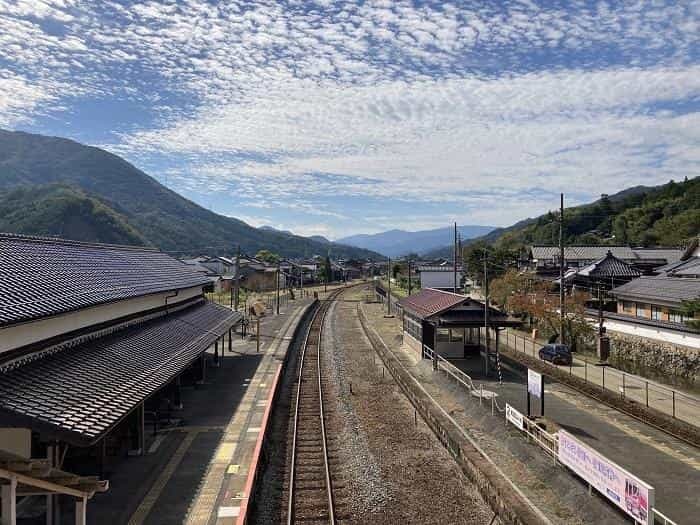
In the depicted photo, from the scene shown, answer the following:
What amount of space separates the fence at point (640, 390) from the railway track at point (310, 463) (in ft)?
34.3

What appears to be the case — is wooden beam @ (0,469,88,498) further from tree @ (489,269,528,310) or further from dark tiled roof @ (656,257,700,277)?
tree @ (489,269,528,310)

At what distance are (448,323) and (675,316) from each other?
1174cm

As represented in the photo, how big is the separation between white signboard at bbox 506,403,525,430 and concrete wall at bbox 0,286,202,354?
11.0 m

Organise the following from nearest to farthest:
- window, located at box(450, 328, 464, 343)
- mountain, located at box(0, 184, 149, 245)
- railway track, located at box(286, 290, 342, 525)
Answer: railway track, located at box(286, 290, 342, 525) → window, located at box(450, 328, 464, 343) → mountain, located at box(0, 184, 149, 245)

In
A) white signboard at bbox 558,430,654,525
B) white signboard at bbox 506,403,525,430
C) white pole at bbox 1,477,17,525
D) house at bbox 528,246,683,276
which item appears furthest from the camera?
house at bbox 528,246,683,276

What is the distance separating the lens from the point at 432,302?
27.1 meters

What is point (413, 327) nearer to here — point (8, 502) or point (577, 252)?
point (8, 502)

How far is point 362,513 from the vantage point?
1087cm

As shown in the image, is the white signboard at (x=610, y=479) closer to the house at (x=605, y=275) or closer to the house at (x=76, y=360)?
the house at (x=76, y=360)

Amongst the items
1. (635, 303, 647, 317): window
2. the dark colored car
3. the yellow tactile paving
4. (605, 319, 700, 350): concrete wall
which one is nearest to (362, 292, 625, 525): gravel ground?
the yellow tactile paving

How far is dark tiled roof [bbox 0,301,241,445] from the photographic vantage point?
8398mm

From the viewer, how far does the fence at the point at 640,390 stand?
1733 centimetres

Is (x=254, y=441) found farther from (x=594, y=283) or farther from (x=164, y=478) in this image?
(x=594, y=283)

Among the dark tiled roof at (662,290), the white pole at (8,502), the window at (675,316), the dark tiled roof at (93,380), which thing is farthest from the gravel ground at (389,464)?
the dark tiled roof at (662,290)
